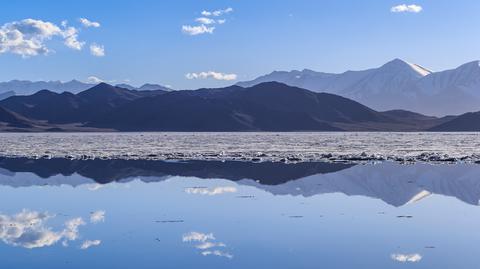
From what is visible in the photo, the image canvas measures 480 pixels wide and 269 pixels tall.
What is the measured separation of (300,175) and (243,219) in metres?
12.6

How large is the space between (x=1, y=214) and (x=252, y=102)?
181797 mm

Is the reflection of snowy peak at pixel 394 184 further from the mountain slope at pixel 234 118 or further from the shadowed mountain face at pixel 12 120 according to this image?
the shadowed mountain face at pixel 12 120

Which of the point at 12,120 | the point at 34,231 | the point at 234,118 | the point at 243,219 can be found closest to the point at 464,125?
the point at 234,118

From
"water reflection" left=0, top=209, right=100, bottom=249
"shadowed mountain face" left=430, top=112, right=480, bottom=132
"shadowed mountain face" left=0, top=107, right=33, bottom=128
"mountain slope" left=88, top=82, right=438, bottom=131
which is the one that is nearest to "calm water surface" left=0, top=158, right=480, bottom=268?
"water reflection" left=0, top=209, right=100, bottom=249

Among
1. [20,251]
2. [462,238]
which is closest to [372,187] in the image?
[462,238]

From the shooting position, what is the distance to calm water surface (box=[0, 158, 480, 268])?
1154cm

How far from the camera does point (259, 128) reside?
174000 mm

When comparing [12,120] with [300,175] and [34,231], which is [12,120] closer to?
[300,175]

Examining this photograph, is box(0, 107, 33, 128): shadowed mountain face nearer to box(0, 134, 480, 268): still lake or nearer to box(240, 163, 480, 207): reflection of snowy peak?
box(0, 134, 480, 268): still lake

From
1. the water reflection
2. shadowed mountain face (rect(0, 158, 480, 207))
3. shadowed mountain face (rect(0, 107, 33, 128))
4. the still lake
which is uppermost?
shadowed mountain face (rect(0, 107, 33, 128))

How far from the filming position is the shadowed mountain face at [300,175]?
22375 mm

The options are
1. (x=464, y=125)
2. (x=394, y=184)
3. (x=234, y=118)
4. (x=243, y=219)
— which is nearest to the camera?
(x=243, y=219)

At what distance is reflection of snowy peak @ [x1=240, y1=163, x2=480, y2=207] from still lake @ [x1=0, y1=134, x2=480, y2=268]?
0.14ft

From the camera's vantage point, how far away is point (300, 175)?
28.3 meters
